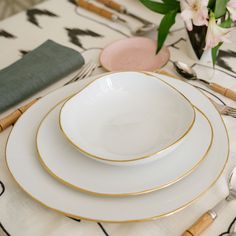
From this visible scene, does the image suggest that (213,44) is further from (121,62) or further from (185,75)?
(121,62)

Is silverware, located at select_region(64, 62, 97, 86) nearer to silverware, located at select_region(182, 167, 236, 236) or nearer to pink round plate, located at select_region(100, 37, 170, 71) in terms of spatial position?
pink round plate, located at select_region(100, 37, 170, 71)

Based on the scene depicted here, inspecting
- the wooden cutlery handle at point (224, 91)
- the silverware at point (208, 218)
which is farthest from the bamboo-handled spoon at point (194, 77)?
the silverware at point (208, 218)

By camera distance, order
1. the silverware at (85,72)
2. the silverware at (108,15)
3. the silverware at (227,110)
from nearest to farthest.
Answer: the silverware at (227,110) → the silverware at (85,72) → the silverware at (108,15)

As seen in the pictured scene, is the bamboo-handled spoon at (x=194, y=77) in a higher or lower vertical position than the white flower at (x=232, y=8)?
lower

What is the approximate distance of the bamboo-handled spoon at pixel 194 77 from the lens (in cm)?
65

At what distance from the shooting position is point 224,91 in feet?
2.14

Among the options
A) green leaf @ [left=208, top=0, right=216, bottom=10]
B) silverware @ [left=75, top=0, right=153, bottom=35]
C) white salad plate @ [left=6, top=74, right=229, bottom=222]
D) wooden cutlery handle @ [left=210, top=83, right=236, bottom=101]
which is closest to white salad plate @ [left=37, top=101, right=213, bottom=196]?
white salad plate @ [left=6, top=74, right=229, bottom=222]

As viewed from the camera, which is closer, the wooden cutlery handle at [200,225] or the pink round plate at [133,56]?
the wooden cutlery handle at [200,225]

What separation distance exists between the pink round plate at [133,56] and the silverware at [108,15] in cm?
4

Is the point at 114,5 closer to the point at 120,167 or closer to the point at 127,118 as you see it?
the point at 127,118

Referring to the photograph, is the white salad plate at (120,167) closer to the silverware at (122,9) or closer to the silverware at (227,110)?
the silverware at (227,110)

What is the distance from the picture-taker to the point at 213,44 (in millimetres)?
643

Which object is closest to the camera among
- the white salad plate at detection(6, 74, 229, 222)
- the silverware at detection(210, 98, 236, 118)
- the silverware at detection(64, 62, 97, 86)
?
the white salad plate at detection(6, 74, 229, 222)

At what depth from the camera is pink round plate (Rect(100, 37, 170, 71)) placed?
745mm
